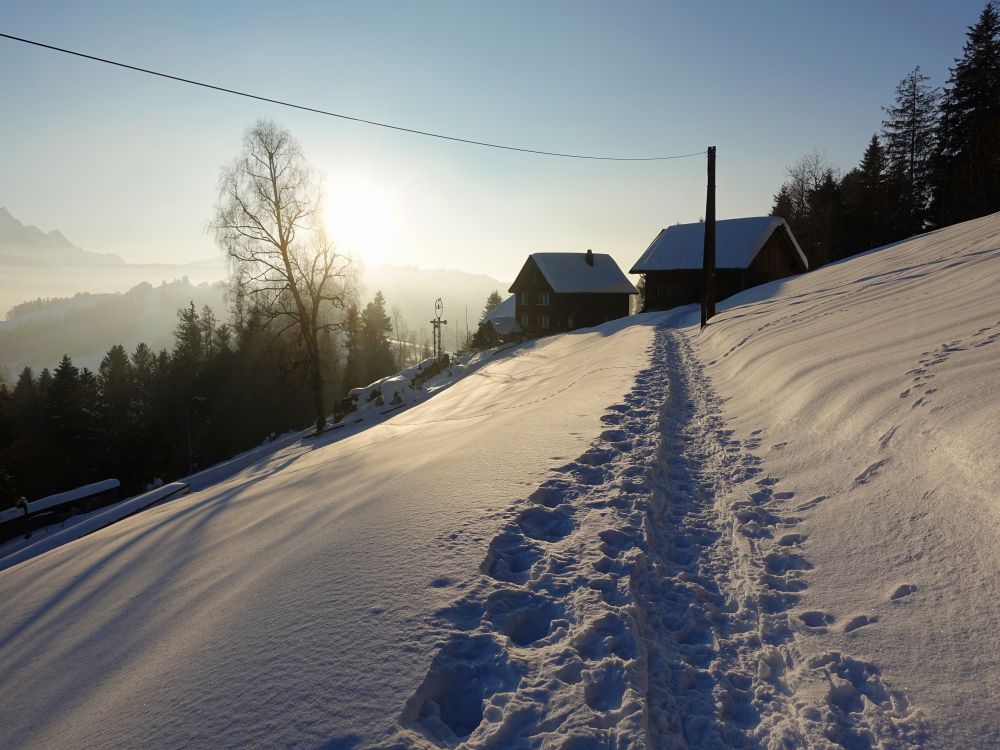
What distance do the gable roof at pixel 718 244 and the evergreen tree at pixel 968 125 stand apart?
8.48m

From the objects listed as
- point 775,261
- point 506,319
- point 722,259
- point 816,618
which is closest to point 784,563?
point 816,618

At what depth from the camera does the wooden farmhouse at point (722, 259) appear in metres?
30.4

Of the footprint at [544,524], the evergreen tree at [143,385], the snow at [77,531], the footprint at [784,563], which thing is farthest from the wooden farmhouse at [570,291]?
the evergreen tree at [143,385]

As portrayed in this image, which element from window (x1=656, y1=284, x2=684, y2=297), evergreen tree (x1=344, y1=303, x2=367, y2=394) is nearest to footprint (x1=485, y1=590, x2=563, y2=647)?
window (x1=656, y1=284, x2=684, y2=297)

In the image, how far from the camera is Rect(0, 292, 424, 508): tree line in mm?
34094

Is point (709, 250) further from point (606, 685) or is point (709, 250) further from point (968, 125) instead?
point (968, 125)

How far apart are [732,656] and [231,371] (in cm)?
5472

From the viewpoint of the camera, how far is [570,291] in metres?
37.8

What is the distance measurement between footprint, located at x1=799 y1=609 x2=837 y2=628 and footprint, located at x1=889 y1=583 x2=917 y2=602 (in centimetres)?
35

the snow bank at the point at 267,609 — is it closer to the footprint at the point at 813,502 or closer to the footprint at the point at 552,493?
the footprint at the point at 552,493

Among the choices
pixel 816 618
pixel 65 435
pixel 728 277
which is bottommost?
pixel 65 435

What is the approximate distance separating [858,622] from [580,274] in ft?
124

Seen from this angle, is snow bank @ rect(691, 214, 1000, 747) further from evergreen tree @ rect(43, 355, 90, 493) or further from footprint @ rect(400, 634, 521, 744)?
evergreen tree @ rect(43, 355, 90, 493)

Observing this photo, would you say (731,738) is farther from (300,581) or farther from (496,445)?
→ (496,445)
